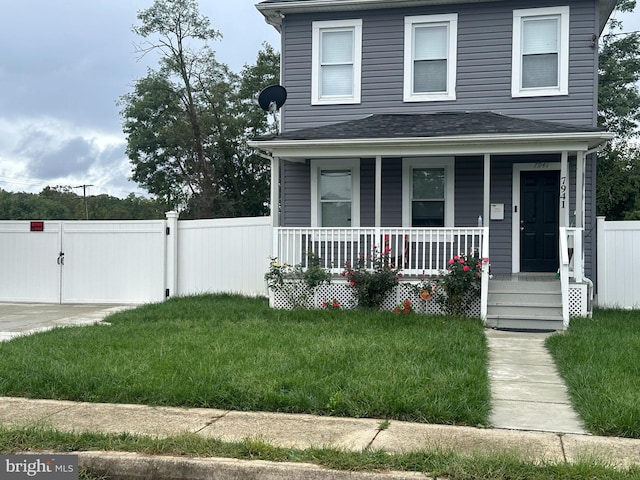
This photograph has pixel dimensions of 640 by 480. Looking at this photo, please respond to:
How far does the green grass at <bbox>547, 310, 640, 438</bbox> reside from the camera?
523 cm

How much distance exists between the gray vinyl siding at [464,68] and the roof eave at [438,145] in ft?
5.54

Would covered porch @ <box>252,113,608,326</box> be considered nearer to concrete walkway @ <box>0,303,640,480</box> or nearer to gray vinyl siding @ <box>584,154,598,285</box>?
gray vinyl siding @ <box>584,154,598,285</box>

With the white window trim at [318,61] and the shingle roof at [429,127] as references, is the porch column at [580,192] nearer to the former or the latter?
the shingle roof at [429,127]

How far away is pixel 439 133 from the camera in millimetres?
11367

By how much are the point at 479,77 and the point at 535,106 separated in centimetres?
127

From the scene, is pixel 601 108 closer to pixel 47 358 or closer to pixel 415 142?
pixel 415 142

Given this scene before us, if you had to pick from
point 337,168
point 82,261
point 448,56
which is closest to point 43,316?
point 82,261

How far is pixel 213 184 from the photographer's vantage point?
28.2 meters

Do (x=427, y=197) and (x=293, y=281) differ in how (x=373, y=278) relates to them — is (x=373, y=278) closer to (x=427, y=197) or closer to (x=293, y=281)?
(x=293, y=281)

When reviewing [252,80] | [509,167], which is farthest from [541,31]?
[252,80]

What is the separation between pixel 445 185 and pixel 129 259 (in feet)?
22.7

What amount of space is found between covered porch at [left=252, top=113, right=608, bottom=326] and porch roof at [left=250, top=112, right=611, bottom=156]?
2cm

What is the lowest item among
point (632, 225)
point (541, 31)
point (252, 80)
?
point (632, 225)

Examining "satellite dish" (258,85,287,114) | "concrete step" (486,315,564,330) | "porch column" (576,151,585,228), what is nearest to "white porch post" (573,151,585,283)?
"porch column" (576,151,585,228)
